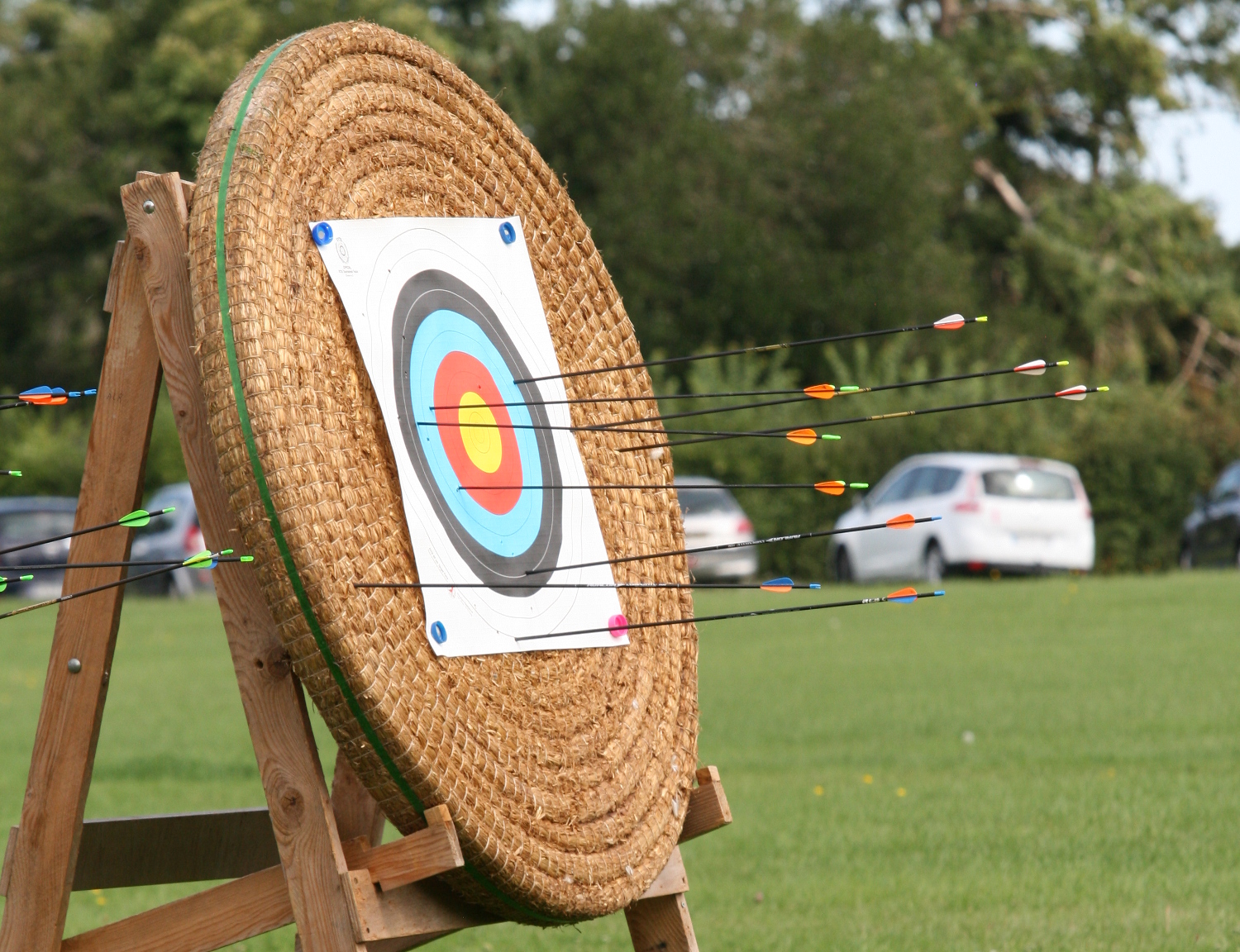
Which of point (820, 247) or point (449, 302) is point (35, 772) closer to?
point (449, 302)

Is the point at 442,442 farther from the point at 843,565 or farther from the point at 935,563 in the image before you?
the point at 843,565

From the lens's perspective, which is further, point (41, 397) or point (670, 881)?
point (670, 881)

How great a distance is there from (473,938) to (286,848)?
108 inches

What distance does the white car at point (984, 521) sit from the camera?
18.6m

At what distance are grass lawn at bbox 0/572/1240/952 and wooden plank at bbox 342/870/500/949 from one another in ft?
6.92

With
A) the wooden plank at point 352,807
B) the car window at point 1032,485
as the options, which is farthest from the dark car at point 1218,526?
the wooden plank at point 352,807

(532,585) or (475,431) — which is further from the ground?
(475,431)

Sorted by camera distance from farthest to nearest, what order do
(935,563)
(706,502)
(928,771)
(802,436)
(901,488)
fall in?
(706,502) < (901,488) < (935,563) < (928,771) < (802,436)

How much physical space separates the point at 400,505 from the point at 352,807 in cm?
54

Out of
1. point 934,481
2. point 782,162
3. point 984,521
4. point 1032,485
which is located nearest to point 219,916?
point 984,521

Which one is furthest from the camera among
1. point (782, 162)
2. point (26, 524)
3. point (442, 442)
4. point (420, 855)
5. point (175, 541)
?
point (782, 162)

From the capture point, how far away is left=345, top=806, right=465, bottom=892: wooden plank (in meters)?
2.53

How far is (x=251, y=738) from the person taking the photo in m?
2.63

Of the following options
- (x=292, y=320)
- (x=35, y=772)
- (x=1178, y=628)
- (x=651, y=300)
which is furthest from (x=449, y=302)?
(x=651, y=300)
